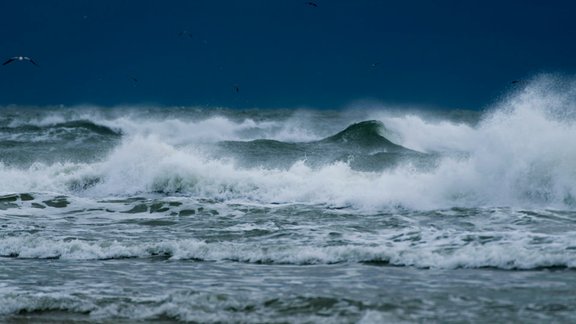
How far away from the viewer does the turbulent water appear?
20.7 ft

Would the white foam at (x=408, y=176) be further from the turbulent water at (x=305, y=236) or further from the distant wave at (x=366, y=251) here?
the distant wave at (x=366, y=251)

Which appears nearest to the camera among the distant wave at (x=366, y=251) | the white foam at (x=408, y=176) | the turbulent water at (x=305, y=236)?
the turbulent water at (x=305, y=236)

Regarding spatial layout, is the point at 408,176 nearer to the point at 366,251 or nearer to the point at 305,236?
the point at 305,236

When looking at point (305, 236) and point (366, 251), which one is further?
point (305, 236)

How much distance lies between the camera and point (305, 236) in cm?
975

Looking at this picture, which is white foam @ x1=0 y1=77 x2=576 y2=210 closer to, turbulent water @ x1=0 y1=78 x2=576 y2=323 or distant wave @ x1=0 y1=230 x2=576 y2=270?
turbulent water @ x1=0 y1=78 x2=576 y2=323

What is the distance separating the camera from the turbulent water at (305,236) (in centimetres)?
630

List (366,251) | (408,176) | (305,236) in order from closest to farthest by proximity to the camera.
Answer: (366,251), (305,236), (408,176)

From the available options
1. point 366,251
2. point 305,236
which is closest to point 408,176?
point 305,236

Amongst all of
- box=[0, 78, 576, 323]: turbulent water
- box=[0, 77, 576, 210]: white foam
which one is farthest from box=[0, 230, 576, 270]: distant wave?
box=[0, 77, 576, 210]: white foam

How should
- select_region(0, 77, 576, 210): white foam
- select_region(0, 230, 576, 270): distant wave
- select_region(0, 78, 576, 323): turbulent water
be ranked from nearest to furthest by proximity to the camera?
select_region(0, 78, 576, 323): turbulent water < select_region(0, 230, 576, 270): distant wave < select_region(0, 77, 576, 210): white foam

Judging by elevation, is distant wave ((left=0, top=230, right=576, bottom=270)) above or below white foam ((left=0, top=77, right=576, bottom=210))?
below

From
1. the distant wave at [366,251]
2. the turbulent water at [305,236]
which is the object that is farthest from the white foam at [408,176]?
the distant wave at [366,251]

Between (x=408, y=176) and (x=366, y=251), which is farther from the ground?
(x=408, y=176)
